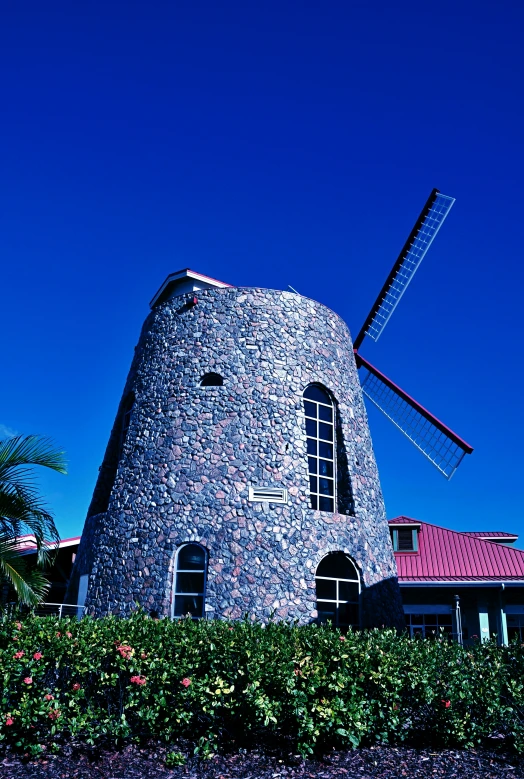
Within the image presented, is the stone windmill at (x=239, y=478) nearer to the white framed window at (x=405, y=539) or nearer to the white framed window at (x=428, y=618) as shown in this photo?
the white framed window at (x=428, y=618)

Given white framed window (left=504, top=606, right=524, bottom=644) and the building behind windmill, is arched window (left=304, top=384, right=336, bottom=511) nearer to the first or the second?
the building behind windmill

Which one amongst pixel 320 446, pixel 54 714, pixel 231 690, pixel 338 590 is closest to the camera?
pixel 54 714

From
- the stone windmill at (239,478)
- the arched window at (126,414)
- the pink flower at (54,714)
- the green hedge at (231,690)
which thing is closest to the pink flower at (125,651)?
the green hedge at (231,690)

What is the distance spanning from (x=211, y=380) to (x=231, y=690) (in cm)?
920

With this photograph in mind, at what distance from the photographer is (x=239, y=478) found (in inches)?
562

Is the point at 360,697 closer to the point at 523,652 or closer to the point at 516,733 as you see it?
the point at 516,733

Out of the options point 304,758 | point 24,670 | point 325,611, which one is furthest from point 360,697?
point 325,611

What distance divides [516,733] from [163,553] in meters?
7.83

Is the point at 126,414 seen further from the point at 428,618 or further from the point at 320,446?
the point at 428,618

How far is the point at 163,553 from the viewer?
45.2ft

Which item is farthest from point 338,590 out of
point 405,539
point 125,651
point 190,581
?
point 405,539

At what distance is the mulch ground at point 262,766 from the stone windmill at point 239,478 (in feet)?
19.1

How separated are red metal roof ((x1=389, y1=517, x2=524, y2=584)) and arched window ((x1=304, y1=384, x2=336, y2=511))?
20.4ft

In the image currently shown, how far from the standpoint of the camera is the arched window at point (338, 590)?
14289mm
